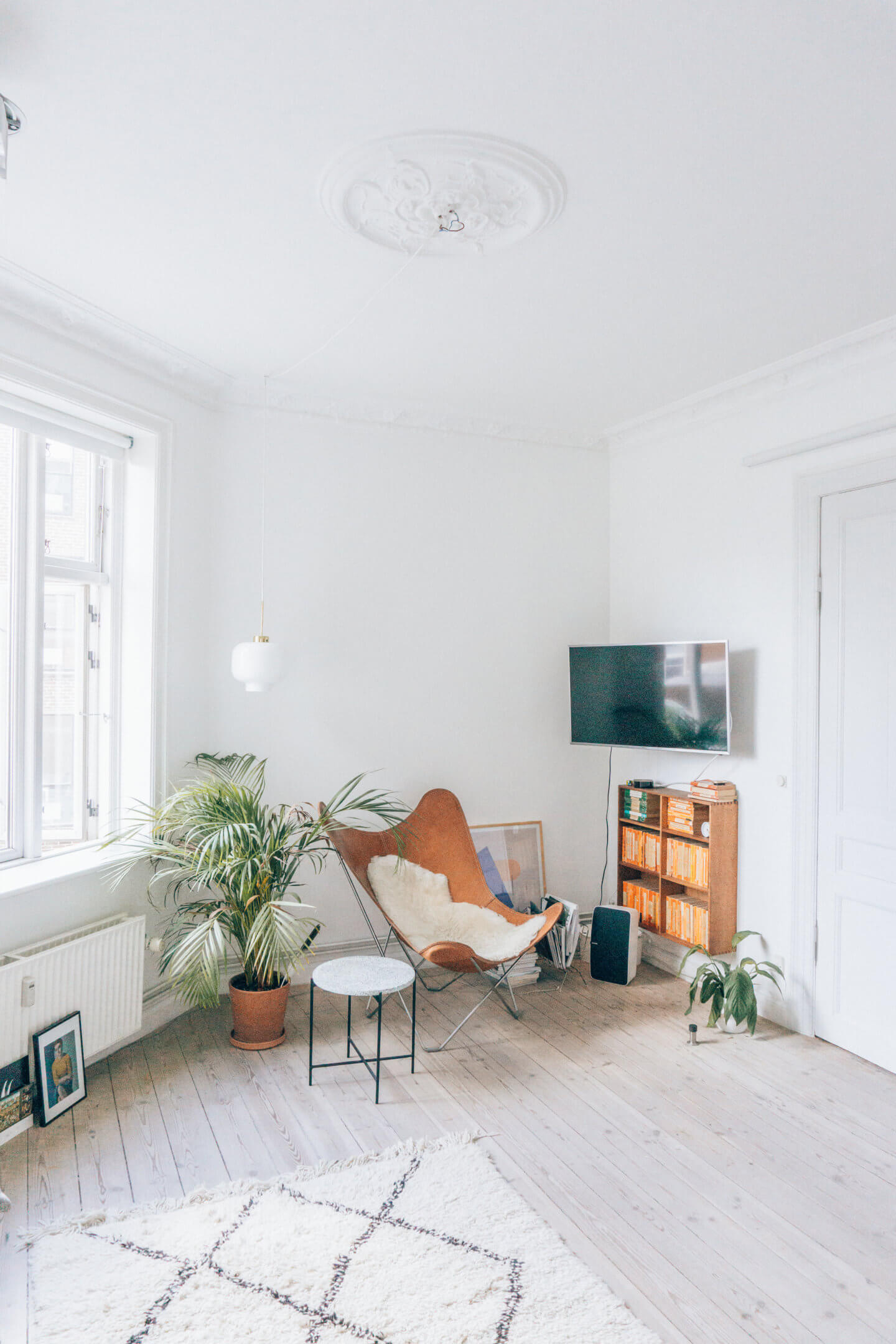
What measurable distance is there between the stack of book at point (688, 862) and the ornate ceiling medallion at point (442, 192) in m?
2.79

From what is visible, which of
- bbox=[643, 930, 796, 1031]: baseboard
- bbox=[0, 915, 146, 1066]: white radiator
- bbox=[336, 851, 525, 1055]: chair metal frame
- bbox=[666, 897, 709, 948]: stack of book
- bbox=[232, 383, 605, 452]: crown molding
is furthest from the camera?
bbox=[232, 383, 605, 452]: crown molding

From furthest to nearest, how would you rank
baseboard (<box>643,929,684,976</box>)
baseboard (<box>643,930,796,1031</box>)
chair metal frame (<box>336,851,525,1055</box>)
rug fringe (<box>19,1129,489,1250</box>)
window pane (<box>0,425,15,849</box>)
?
baseboard (<box>643,929,684,976</box>) < baseboard (<box>643,930,796,1031</box>) < chair metal frame (<box>336,851,525,1055</box>) < window pane (<box>0,425,15,849</box>) < rug fringe (<box>19,1129,489,1250</box>)

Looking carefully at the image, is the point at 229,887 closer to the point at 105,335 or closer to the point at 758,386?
the point at 105,335

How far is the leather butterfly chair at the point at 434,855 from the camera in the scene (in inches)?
153

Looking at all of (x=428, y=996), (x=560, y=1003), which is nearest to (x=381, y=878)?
(x=428, y=996)

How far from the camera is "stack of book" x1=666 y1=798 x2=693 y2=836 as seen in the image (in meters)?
4.07

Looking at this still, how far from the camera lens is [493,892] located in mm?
4426

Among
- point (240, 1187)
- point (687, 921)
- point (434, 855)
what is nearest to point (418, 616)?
point (434, 855)

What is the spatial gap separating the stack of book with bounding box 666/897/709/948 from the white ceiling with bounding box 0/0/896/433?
2.53 m

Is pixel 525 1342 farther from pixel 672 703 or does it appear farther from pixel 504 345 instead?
pixel 504 345

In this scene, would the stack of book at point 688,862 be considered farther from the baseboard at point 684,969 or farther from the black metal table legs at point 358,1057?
the black metal table legs at point 358,1057

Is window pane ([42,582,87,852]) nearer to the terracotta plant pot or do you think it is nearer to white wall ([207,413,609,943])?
white wall ([207,413,609,943])

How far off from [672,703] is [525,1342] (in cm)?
269

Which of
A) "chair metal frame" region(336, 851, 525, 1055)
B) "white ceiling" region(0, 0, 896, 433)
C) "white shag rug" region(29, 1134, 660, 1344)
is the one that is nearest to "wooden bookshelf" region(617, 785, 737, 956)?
"chair metal frame" region(336, 851, 525, 1055)
